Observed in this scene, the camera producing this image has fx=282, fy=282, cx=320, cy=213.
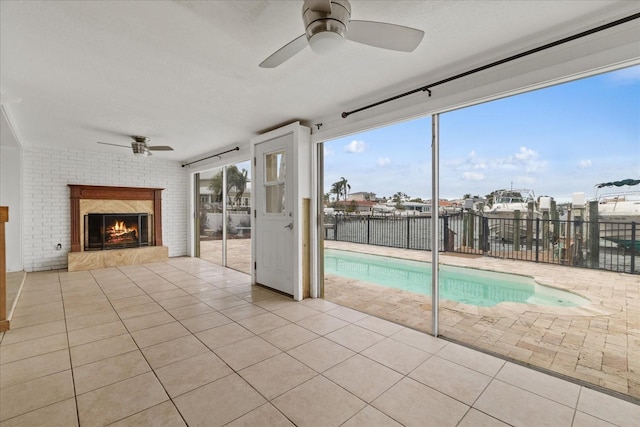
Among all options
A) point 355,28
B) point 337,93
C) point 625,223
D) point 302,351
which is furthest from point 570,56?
point 302,351

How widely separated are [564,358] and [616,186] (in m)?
1.44

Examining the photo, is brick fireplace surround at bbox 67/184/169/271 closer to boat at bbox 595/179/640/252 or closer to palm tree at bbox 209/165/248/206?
palm tree at bbox 209/165/248/206

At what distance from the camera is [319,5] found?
4.32ft

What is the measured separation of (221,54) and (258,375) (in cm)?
240

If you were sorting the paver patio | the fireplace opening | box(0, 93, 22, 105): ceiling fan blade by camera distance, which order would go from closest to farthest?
the paver patio
box(0, 93, 22, 105): ceiling fan blade
the fireplace opening

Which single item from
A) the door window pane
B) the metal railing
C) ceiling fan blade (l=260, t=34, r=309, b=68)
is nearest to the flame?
the door window pane

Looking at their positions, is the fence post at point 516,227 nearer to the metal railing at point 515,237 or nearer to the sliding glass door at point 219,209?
the metal railing at point 515,237

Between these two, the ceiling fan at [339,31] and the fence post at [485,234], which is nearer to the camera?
the ceiling fan at [339,31]

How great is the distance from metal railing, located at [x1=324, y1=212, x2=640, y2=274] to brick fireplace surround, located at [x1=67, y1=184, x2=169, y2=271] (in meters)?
3.98

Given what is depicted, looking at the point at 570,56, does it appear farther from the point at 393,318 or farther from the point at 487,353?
the point at 393,318

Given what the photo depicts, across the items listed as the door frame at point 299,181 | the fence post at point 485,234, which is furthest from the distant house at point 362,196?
the door frame at point 299,181

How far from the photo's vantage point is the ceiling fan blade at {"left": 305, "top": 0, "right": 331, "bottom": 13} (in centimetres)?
130

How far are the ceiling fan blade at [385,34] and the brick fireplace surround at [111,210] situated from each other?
622 centimetres

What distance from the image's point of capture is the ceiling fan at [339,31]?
138 cm
